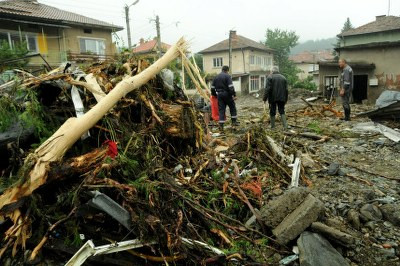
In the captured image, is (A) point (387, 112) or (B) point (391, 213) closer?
(B) point (391, 213)

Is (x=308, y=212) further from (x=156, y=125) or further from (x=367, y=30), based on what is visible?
(x=367, y=30)

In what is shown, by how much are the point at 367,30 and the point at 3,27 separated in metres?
22.8

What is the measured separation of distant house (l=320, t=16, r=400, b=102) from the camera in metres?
15.7

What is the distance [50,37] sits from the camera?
781 inches

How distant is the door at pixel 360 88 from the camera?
55.7 feet

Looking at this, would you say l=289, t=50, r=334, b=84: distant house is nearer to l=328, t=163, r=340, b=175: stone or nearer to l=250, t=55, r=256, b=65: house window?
l=250, t=55, r=256, b=65: house window

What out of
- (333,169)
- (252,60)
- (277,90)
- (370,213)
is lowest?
(370,213)

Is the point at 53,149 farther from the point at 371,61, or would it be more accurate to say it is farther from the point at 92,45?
the point at 92,45

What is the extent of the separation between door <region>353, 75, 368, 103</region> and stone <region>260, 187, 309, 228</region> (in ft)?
53.4

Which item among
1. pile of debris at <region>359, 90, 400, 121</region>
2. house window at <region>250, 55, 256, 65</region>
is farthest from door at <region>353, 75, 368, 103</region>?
house window at <region>250, 55, 256, 65</region>

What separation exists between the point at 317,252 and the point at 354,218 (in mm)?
1006

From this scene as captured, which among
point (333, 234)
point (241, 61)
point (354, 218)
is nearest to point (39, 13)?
point (354, 218)

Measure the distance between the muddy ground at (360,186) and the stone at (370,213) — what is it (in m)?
0.01

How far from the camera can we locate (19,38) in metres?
18.5
